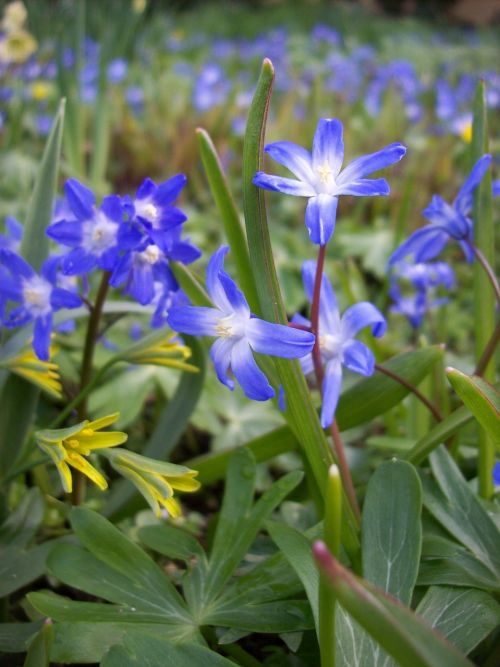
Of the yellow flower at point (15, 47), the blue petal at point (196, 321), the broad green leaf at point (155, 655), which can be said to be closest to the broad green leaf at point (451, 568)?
the broad green leaf at point (155, 655)

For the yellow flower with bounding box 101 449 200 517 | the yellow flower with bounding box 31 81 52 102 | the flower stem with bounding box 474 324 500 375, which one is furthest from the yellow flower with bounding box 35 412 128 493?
the yellow flower with bounding box 31 81 52 102

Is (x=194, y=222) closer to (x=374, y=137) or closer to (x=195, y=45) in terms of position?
(x=374, y=137)

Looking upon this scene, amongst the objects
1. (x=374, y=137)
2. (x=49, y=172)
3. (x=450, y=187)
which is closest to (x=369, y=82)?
(x=374, y=137)

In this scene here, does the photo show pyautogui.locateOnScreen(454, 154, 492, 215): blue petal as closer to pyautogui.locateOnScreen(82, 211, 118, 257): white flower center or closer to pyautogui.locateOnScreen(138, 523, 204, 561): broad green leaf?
pyautogui.locateOnScreen(82, 211, 118, 257): white flower center

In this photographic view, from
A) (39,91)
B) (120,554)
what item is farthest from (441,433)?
(39,91)

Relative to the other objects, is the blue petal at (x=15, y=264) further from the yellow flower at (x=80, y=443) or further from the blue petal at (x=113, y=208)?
the yellow flower at (x=80, y=443)

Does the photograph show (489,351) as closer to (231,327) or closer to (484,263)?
(484,263)

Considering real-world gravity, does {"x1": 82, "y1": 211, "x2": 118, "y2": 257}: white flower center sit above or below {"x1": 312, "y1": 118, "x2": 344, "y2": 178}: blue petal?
below
